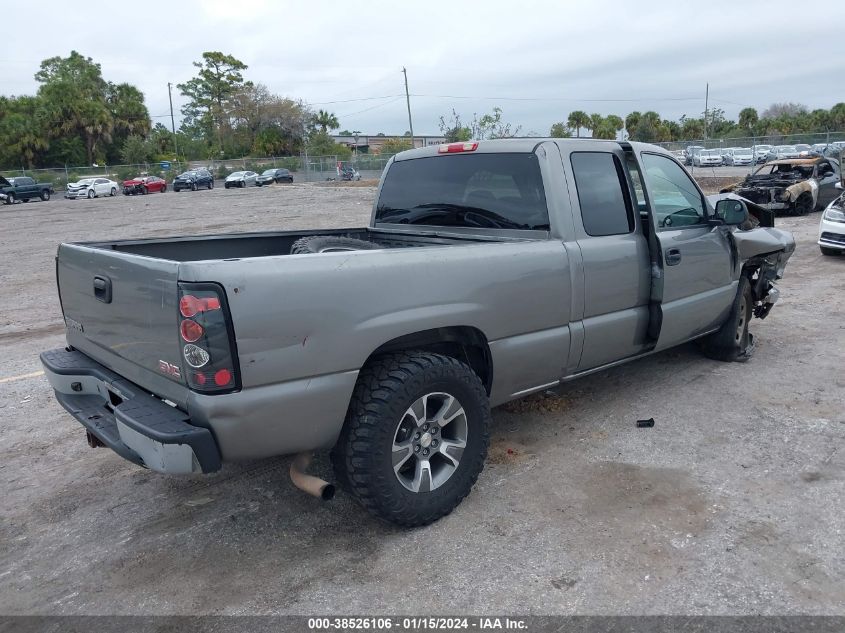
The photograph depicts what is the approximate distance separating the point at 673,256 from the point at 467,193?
1.47 meters

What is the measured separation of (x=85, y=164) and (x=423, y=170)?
69360 millimetres

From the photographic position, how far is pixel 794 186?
18.3 m

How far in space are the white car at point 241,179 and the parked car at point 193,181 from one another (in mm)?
1758

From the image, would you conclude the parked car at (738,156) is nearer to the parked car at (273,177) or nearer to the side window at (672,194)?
the parked car at (273,177)

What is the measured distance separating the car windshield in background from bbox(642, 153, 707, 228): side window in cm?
103

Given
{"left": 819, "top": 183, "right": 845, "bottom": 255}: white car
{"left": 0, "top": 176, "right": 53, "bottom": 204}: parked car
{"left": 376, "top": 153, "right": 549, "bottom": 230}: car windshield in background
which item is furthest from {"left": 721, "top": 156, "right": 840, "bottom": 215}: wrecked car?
{"left": 0, "top": 176, "right": 53, "bottom": 204}: parked car

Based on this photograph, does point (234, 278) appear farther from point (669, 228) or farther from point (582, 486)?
point (669, 228)

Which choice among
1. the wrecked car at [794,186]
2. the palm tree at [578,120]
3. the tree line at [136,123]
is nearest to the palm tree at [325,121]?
the tree line at [136,123]

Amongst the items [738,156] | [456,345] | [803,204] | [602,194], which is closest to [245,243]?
[456,345]

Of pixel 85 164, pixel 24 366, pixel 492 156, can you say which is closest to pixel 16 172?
pixel 85 164

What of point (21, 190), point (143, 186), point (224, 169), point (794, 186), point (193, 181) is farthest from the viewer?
point (224, 169)

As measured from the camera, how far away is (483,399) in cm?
358

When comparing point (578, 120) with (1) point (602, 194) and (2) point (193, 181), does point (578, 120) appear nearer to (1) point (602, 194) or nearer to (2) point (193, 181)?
(2) point (193, 181)

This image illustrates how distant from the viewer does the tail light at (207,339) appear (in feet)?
9.02
